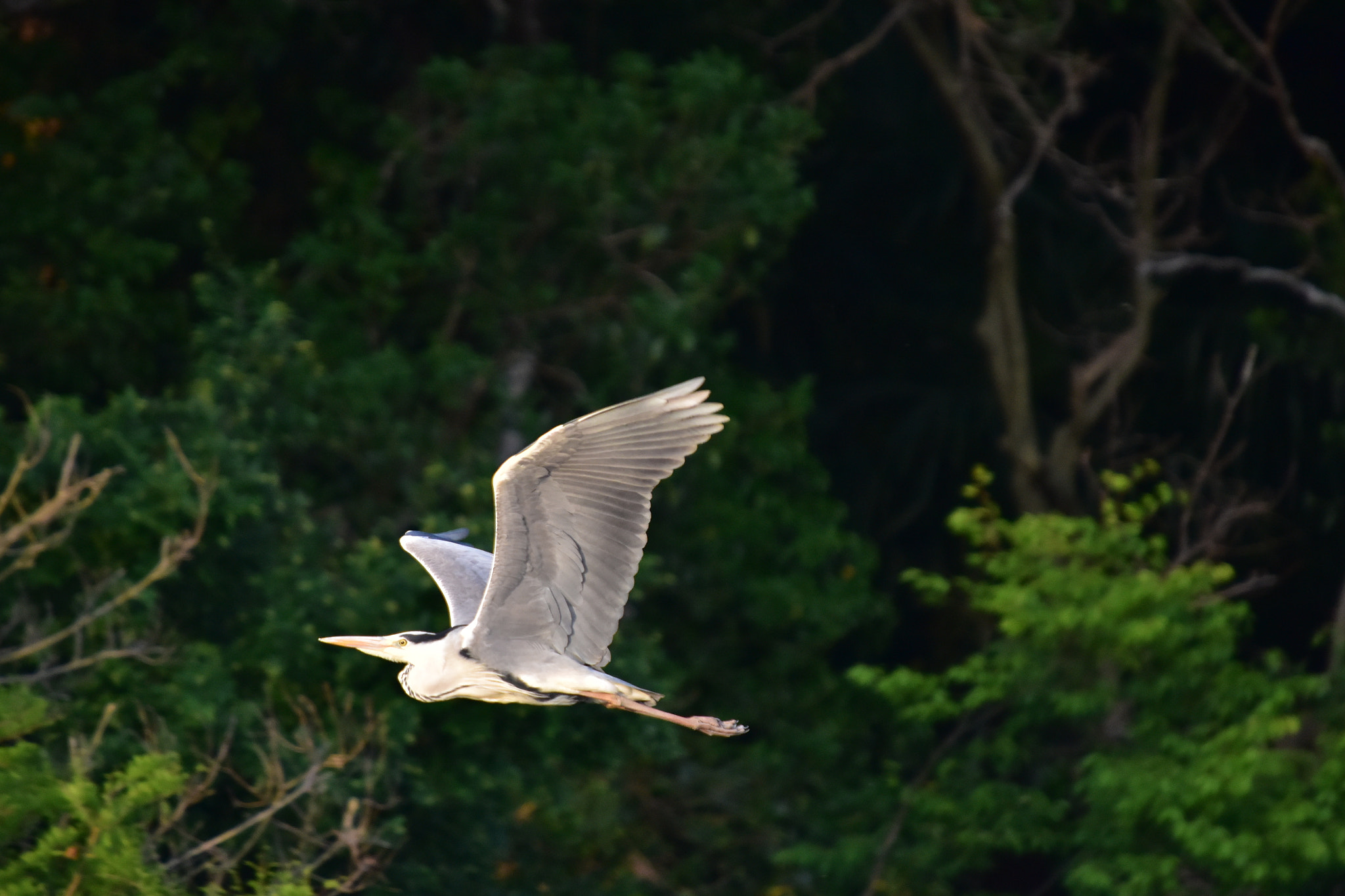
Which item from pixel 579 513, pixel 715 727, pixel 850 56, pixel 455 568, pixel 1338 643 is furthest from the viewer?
pixel 850 56

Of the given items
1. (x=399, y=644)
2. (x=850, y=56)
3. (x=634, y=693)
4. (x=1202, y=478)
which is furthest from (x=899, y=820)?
(x=634, y=693)

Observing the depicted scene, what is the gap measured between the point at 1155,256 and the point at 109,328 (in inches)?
239

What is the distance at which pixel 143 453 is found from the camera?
9.84 meters

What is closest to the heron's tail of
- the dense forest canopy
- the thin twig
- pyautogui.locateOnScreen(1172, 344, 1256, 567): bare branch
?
the dense forest canopy

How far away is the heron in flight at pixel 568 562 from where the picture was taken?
6125 mm

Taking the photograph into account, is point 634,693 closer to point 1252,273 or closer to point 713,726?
point 713,726

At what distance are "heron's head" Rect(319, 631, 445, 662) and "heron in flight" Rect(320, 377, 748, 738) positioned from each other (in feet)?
0.05

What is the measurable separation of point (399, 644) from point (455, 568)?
373 mm

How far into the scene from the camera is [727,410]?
12.4 m

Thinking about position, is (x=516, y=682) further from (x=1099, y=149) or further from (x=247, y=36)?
(x=1099, y=149)

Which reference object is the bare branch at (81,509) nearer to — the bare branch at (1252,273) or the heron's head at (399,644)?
the heron's head at (399,644)

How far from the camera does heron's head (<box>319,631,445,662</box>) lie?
684cm

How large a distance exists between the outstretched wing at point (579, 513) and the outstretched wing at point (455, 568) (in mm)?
534

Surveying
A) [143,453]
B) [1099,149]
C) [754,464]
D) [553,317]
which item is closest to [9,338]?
[143,453]
